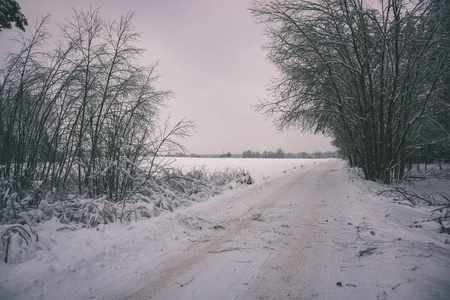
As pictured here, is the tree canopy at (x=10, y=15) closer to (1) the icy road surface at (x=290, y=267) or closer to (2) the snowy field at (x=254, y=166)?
(2) the snowy field at (x=254, y=166)

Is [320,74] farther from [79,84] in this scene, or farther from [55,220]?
[55,220]

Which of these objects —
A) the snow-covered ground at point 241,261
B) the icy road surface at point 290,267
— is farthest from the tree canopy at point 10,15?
the icy road surface at point 290,267

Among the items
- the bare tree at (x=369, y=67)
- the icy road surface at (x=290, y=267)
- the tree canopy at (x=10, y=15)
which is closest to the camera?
the icy road surface at (x=290, y=267)

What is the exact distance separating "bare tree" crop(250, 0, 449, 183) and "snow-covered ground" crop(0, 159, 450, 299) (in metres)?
6.41

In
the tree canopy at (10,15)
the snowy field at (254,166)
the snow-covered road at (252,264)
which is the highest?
the tree canopy at (10,15)

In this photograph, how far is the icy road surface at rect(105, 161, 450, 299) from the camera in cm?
217

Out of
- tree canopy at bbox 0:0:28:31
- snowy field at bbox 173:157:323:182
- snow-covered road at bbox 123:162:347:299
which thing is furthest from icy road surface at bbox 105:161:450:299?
tree canopy at bbox 0:0:28:31

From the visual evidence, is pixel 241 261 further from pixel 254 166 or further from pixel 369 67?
pixel 254 166

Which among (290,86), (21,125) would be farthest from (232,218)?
(290,86)

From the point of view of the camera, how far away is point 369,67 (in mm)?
9453

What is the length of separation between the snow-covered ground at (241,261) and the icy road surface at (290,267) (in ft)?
0.04

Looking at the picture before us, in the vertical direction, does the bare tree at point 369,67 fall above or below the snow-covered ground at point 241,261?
above

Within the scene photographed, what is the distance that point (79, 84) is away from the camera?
233 inches

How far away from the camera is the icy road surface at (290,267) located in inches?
85.5
